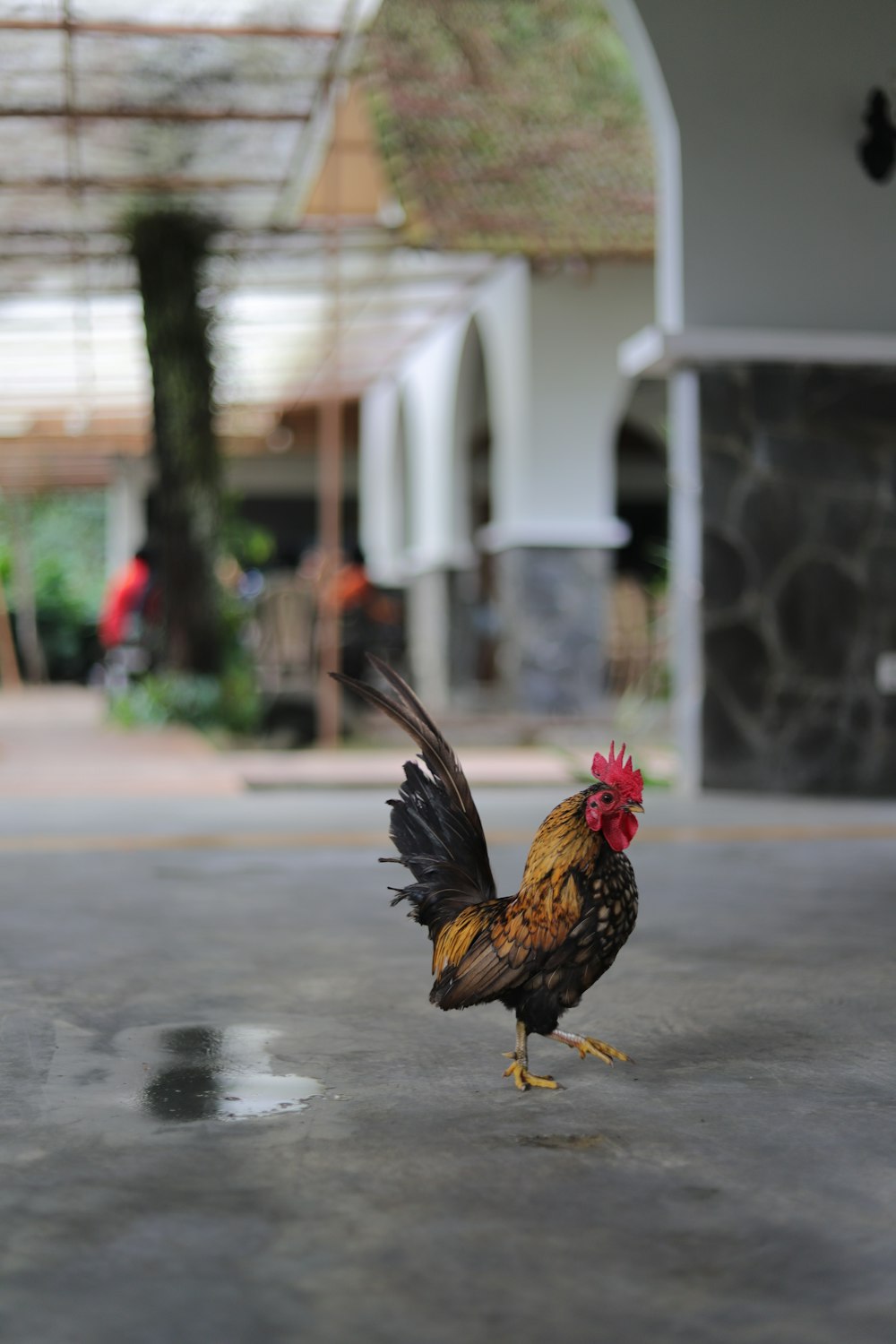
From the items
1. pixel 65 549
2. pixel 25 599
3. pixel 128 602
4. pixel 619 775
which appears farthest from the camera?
pixel 65 549

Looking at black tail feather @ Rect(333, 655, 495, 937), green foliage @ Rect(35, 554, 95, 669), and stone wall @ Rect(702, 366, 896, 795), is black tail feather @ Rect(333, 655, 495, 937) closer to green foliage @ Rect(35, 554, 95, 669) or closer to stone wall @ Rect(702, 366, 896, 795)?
stone wall @ Rect(702, 366, 896, 795)

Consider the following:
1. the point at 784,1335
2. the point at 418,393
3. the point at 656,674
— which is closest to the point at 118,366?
the point at 418,393

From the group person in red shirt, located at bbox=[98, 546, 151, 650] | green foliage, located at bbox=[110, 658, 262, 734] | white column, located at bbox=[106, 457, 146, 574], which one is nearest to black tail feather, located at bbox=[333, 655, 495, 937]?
green foliage, located at bbox=[110, 658, 262, 734]

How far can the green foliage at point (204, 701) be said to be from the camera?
40.1 ft

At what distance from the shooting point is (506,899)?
3.13 meters

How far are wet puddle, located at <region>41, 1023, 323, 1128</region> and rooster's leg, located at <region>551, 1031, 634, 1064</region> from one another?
47cm

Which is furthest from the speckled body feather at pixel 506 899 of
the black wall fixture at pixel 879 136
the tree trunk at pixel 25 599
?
the tree trunk at pixel 25 599

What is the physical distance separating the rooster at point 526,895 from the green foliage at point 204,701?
8.88 m

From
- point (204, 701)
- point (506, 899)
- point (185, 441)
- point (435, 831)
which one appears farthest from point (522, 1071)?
point (185, 441)

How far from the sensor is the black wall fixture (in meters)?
7.62

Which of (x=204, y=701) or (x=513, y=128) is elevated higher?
(x=513, y=128)

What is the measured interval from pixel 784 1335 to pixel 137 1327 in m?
0.74

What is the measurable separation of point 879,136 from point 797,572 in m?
2.02

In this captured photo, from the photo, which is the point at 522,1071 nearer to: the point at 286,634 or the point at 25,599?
the point at 286,634
